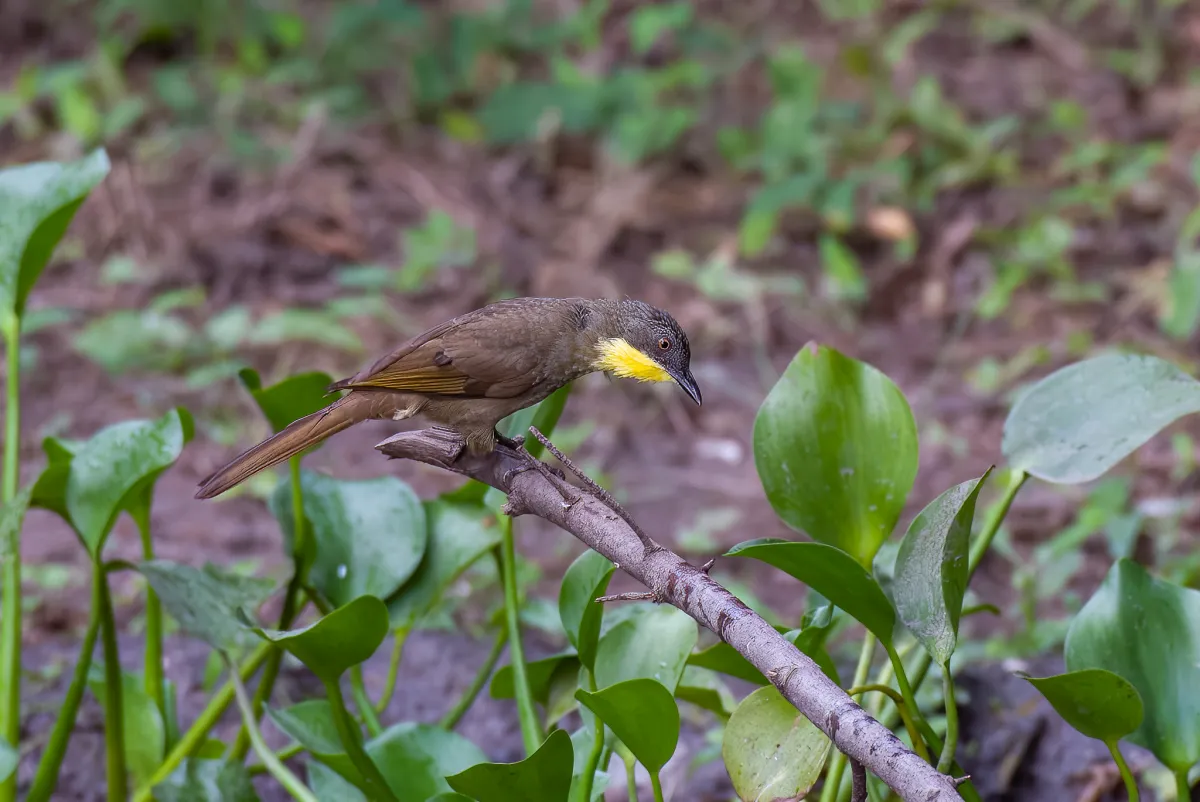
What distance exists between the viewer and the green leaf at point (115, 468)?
2.85 meters

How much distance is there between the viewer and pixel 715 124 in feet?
28.9

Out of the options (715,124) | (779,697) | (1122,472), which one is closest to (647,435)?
(1122,472)

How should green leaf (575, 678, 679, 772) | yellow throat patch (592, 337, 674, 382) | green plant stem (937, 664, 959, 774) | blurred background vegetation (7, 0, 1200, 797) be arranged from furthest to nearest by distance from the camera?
1. blurred background vegetation (7, 0, 1200, 797)
2. yellow throat patch (592, 337, 674, 382)
3. green plant stem (937, 664, 959, 774)
4. green leaf (575, 678, 679, 772)

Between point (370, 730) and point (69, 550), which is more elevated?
point (370, 730)

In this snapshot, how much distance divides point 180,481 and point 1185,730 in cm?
452

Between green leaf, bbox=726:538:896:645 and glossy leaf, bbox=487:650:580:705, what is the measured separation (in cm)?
80

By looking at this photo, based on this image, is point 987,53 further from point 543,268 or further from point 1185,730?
point 1185,730

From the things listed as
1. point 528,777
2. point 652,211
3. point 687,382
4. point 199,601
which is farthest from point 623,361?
point 652,211

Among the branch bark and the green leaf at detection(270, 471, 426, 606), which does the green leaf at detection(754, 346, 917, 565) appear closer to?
the branch bark

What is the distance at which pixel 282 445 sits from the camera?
9.86 feet

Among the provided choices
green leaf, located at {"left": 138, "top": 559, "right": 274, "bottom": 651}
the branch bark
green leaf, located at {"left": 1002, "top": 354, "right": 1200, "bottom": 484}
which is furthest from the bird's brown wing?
green leaf, located at {"left": 1002, "top": 354, "right": 1200, "bottom": 484}

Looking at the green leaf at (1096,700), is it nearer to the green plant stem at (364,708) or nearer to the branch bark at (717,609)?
the branch bark at (717,609)

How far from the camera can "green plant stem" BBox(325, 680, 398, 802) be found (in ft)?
8.66

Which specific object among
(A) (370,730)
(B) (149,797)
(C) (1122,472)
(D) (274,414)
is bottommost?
(C) (1122,472)
